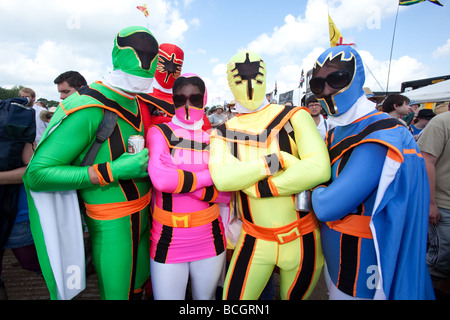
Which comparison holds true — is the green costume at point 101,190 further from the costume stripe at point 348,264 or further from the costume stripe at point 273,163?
the costume stripe at point 348,264

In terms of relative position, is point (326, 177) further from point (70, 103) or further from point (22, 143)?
point (22, 143)

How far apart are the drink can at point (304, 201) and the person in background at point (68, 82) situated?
3.49 metres

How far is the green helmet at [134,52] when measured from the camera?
1705 mm

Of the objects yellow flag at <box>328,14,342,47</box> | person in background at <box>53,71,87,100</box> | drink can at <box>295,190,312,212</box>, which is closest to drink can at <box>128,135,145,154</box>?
drink can at <box>295,190,312,212</box>

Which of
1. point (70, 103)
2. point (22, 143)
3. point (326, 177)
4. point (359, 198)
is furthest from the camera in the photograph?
point (22, 143)

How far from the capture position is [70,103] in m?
1.64

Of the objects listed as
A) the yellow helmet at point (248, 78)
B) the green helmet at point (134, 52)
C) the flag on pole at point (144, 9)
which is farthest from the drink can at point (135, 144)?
the flag on pole at point (144, 9)

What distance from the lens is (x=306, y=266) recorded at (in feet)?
5.54

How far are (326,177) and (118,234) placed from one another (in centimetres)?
142

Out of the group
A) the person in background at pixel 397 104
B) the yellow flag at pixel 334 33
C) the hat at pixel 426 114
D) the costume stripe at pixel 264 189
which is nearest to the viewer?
the costume stripe at pixel 264 189

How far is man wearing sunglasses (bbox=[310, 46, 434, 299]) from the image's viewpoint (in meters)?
1.35

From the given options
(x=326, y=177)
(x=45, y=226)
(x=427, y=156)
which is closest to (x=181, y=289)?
(x=45, y=226)

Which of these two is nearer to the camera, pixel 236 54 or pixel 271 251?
pixel 271 251

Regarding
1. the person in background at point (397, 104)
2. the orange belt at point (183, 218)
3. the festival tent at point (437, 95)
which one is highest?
the festival tent at point (437, 95)
